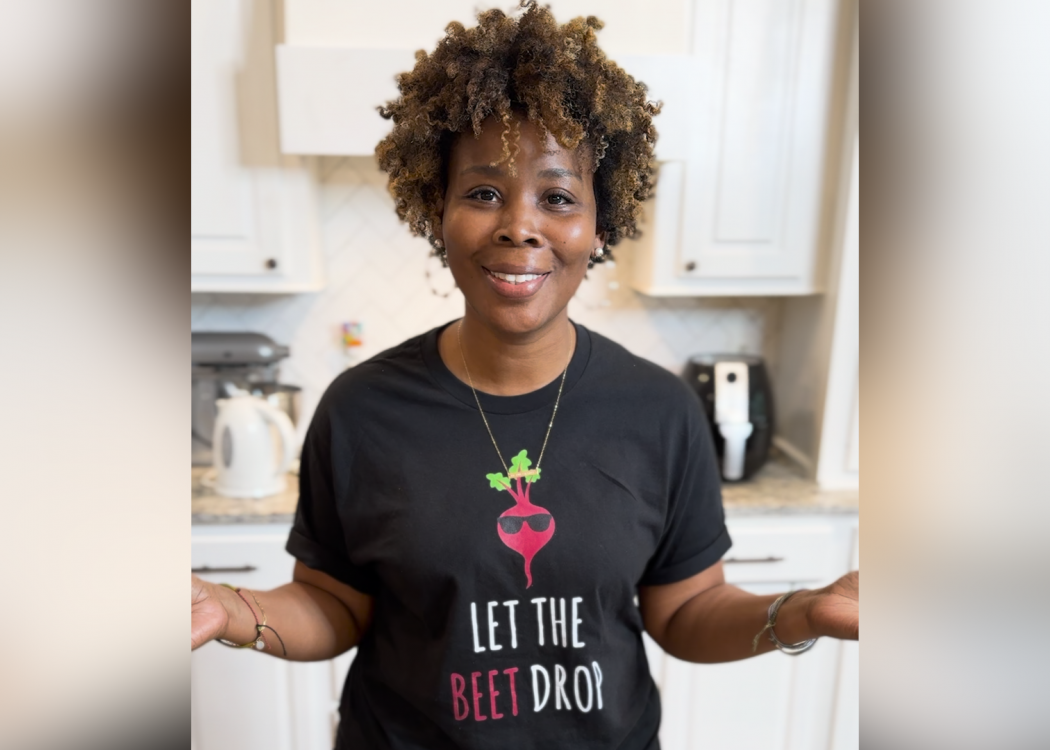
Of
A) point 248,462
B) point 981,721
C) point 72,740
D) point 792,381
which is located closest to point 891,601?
point 981,721

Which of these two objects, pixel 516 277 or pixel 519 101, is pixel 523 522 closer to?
pixel 516 277

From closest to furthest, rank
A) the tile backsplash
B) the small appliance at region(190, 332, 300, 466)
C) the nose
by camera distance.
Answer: the nose
the small appliance at region(190, 332, 300, 466)
the tile backsplash

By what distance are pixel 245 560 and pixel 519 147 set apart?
3.40 feet

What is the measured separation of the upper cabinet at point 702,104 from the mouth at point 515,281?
76 cm

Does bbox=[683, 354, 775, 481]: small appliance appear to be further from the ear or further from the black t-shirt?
the ear

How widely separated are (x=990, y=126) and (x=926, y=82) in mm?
14

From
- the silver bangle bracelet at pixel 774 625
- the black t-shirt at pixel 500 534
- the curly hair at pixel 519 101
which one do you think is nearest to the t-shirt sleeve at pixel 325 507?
the black t-shirt at pixel 500 534

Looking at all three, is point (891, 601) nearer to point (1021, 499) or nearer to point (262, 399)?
A: point (1021, 499)

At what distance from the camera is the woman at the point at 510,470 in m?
0.59

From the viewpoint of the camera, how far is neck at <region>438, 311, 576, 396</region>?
672 millimetres

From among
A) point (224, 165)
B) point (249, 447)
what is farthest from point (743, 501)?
point (224, 165)

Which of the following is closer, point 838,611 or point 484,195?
point 838,611

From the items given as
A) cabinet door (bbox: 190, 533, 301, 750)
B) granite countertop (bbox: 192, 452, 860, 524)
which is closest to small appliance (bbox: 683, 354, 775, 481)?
granite countertop (bbox: 192, 452, 860, 524)

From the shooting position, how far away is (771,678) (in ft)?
4.74
